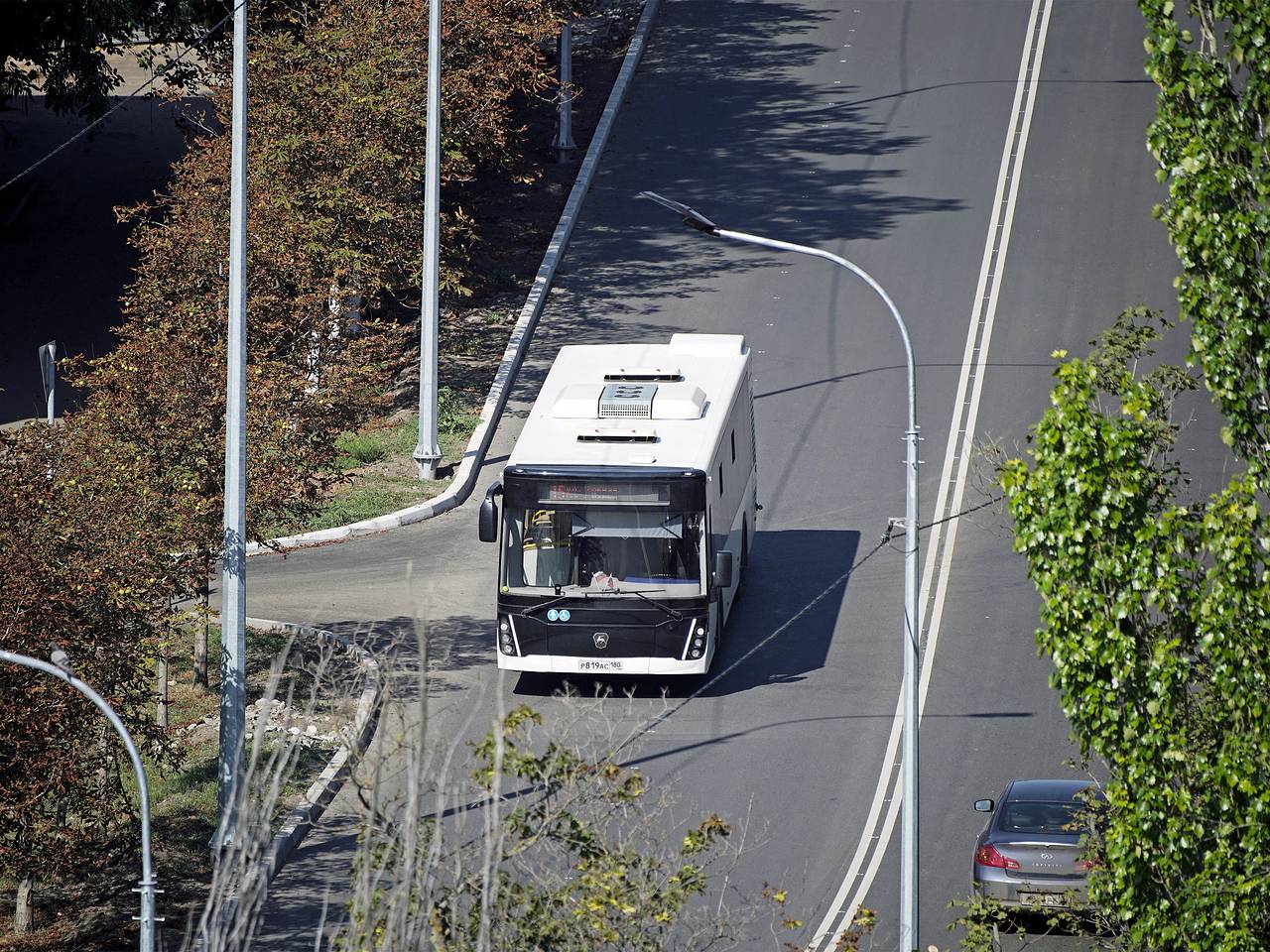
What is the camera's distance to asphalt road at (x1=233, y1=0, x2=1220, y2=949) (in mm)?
20578

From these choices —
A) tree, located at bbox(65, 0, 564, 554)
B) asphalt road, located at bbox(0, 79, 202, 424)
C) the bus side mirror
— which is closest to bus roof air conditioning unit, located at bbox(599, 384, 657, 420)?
the bus side mirror

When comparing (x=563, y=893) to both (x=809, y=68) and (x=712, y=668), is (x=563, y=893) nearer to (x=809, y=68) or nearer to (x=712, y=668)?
(x=712, y=668)

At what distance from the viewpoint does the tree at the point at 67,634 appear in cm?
1634

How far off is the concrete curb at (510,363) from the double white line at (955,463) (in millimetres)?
8209

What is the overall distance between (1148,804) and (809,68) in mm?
35606

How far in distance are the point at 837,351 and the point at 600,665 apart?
13.2 metres

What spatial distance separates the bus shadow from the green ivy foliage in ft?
34.3

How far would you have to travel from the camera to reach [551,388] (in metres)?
24.2

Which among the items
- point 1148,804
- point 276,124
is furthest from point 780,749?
point 276,124

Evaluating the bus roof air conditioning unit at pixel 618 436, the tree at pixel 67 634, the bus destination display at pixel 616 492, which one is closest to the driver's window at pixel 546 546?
the bus destination display at pixel 616 492

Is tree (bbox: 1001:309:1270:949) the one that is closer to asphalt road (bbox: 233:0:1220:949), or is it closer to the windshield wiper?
asphalt road (bbox: 233:0:1220:949)

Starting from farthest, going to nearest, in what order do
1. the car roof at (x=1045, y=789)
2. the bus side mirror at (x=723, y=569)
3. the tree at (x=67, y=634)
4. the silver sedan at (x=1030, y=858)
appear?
the bus side mirror at (x=723, y=569) → the car roof at (x=1045, y=789) → the silver sedan at (x=1030, y=858) → the tree at (x=67, y=634)

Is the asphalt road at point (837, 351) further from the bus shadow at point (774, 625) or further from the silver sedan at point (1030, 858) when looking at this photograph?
the silver sedan at point (1030, 858)

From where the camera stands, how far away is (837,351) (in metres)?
33.2
